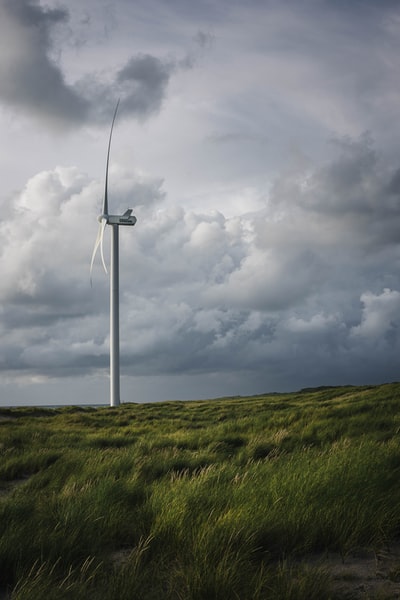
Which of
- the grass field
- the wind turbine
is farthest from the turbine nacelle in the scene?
the grass field

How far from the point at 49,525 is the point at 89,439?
1410 centimetres

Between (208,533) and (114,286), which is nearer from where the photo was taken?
(208,533)

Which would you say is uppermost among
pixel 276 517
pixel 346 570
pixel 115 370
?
pixel 115 370

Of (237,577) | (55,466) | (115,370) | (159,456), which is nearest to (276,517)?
(237,577)

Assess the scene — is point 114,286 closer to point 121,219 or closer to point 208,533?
point 121,219

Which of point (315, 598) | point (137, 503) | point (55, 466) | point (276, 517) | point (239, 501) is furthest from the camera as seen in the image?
point (55, 466)

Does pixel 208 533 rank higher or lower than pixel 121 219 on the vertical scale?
lower

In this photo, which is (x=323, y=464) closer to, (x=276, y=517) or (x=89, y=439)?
(x=276, y=517)

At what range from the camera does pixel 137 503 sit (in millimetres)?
6965

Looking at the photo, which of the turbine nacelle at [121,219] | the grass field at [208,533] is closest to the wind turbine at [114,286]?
the turbine nacelle at [121,219]

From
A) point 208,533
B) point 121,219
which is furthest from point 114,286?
point 208,533

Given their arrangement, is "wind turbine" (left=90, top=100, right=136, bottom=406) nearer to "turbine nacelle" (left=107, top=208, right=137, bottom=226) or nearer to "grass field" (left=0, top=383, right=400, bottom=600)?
"turbine nacelle" (left=107, top=208, right=137, bottom=226)

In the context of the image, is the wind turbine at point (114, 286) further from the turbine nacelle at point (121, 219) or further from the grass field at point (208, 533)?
the grass field at point (208, 533)

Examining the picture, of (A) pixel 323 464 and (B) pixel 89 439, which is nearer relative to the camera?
(A) pixel 323 464
